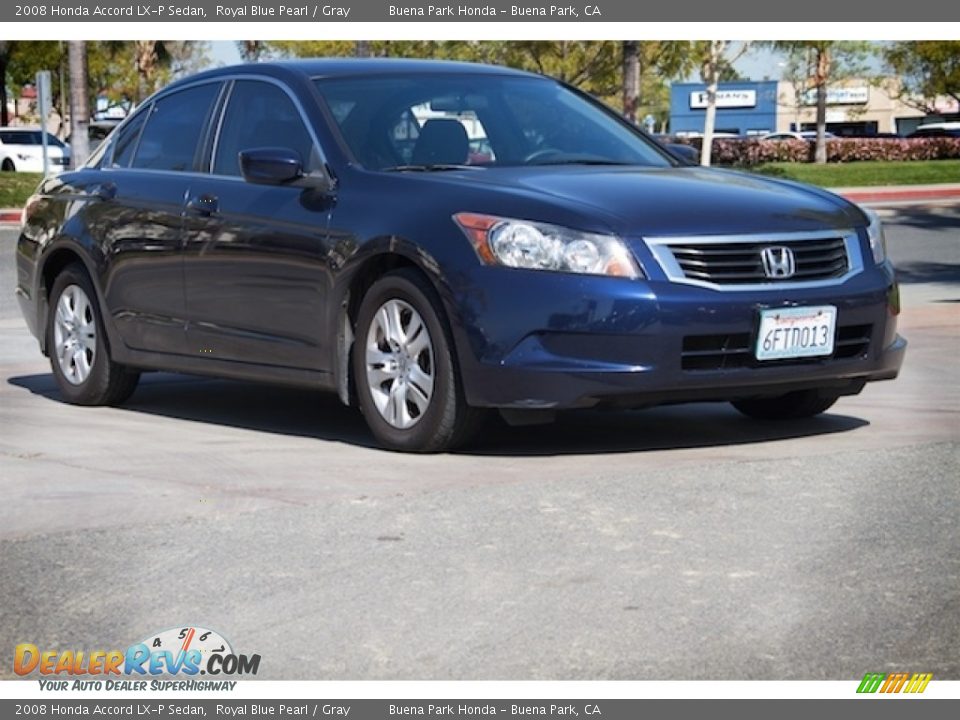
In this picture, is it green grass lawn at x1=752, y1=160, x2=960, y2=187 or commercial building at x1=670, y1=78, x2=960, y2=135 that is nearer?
green grass lawn at x1=752, y1=160, x2=960, y2=187

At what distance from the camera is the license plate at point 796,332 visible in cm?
740

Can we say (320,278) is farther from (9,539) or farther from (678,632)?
(678,632)

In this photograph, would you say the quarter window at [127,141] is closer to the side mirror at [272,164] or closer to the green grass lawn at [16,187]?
the side mirror at [272,164]

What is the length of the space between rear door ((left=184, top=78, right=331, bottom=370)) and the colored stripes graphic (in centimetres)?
405

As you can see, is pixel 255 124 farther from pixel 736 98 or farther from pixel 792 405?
pixel 736 98

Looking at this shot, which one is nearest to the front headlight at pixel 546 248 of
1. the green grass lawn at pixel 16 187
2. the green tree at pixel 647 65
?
the green tree at pixel 647 65

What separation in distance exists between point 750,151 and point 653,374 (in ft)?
154

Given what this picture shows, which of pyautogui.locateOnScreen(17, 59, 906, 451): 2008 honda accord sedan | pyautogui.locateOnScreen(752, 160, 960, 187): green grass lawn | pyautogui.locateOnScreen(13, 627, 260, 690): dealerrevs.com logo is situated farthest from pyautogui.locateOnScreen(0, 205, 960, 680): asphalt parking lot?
pyautogui.locateOnScreen(752, 160, 960, 187): green grass lawn

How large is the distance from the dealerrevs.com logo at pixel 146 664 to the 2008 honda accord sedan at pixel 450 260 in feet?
8.94

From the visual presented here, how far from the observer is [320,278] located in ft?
26.4

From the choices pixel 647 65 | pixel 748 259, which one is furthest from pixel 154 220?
pixel 647 65

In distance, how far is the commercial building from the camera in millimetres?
107562

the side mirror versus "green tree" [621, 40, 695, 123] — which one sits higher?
the side mirror

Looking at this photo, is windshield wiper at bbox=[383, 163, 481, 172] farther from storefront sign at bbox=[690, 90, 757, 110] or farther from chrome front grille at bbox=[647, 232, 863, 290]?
storefront sign at bbox=[690, 90, 757, 110]
